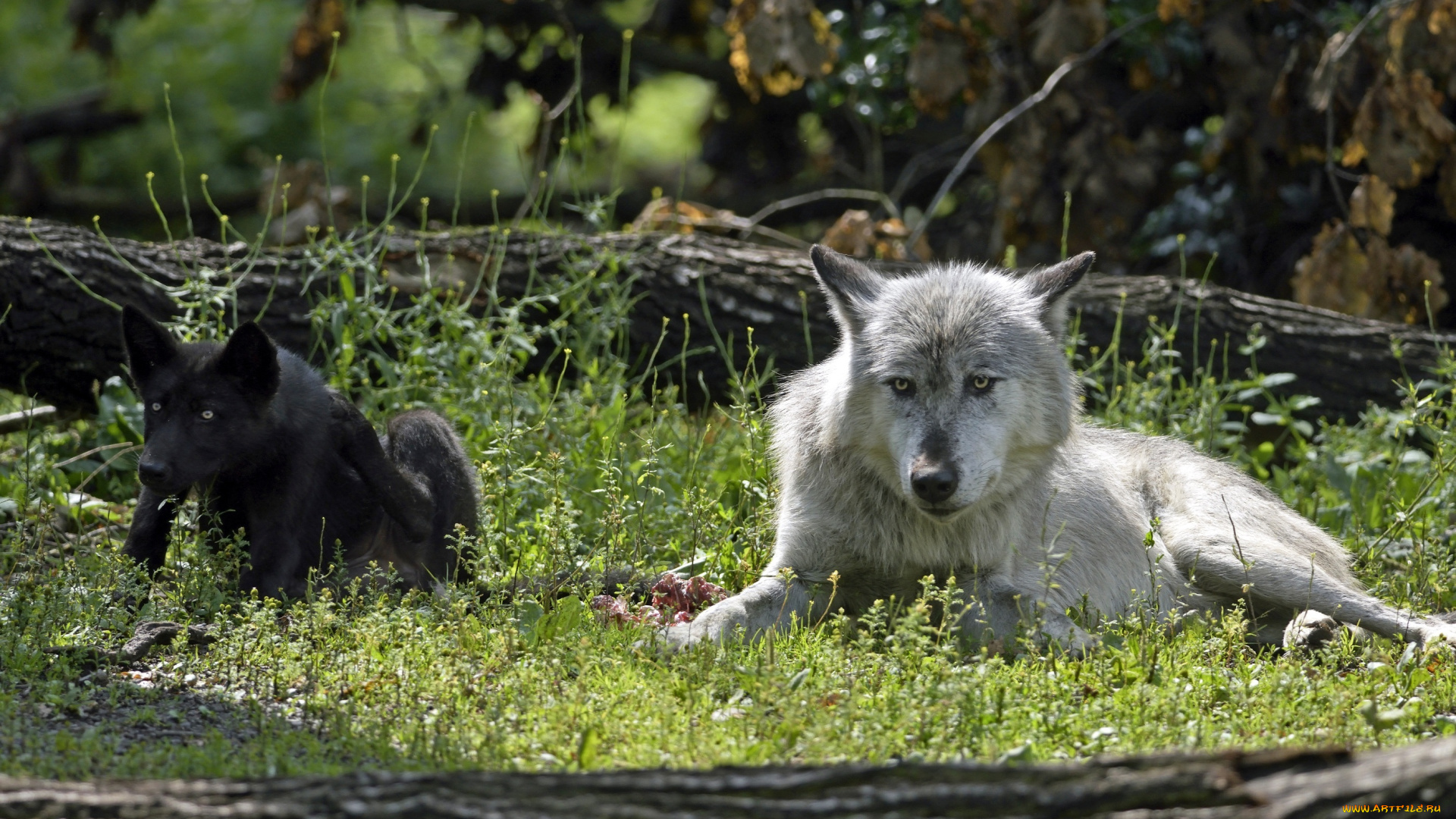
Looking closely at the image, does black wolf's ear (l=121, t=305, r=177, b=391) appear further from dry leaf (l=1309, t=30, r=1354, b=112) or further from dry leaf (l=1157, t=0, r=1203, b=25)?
dry leaf (l=1309, t=30, r=1354, b=112)

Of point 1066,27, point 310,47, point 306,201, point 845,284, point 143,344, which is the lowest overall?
point 306,201

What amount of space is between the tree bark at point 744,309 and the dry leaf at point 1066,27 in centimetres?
150

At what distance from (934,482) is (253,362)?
2.63 meters

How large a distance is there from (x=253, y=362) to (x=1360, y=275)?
21.2ft

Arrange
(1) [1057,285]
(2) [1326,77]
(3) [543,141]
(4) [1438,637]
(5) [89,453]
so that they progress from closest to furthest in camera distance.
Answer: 1. (4) [1438,637]
2. (1) [1057,285]
3. (5) [89,453]
4. (2) [1326,77]
5. (3) [543,141]

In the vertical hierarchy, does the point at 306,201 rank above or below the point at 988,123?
below

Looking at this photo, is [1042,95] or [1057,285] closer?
[1057,285]

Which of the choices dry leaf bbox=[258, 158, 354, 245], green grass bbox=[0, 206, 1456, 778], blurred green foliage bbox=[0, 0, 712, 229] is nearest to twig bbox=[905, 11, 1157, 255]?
green grass bbox=[0, 206, 1456, 778]

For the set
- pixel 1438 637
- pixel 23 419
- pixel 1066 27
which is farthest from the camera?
pixel 1066 27

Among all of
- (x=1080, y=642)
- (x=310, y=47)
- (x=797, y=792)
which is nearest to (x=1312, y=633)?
(x=1080, y=642)

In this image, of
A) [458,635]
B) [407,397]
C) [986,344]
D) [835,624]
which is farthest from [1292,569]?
[407,397]

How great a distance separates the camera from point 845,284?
5.08 m

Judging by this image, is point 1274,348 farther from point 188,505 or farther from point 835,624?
point 188,505

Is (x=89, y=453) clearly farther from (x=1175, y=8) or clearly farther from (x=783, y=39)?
(x=1175, y=8)
